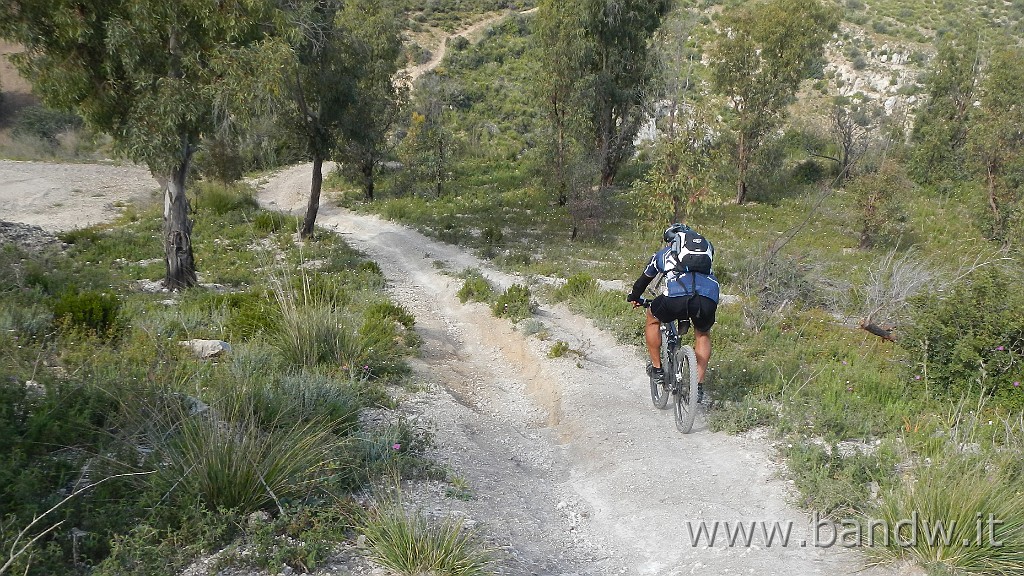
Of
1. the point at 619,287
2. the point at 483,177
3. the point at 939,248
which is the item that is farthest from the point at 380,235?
the point at 939,248

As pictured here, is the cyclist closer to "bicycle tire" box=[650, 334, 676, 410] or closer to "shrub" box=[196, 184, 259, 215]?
"bicycle tire" box=[650, 334, 676, 410]

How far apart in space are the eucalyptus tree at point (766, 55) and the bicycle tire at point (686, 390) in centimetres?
2275

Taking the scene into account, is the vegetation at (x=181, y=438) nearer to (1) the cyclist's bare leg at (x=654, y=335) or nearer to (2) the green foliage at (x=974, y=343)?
(1) the cyclist's bare leg at (x=654, y=335)

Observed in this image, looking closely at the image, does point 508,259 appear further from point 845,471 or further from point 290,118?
point 845,471

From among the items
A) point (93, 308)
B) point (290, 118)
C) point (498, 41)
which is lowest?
point (93, 308)

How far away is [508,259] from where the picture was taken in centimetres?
1574

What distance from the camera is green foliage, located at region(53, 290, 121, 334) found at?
6.96 metres

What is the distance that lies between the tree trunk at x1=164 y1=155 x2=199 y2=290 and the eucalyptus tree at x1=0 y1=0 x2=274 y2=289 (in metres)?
0.64

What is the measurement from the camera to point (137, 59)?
32.5ft

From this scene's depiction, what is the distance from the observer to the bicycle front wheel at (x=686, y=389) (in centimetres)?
567

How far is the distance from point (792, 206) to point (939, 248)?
692cm

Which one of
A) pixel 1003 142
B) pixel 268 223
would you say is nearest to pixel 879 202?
pixel 1003 142

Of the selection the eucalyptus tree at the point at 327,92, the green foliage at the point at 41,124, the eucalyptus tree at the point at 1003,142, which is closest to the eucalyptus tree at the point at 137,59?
the eucalyptus tree at the point at 327,92

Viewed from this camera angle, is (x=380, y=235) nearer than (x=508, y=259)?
No
